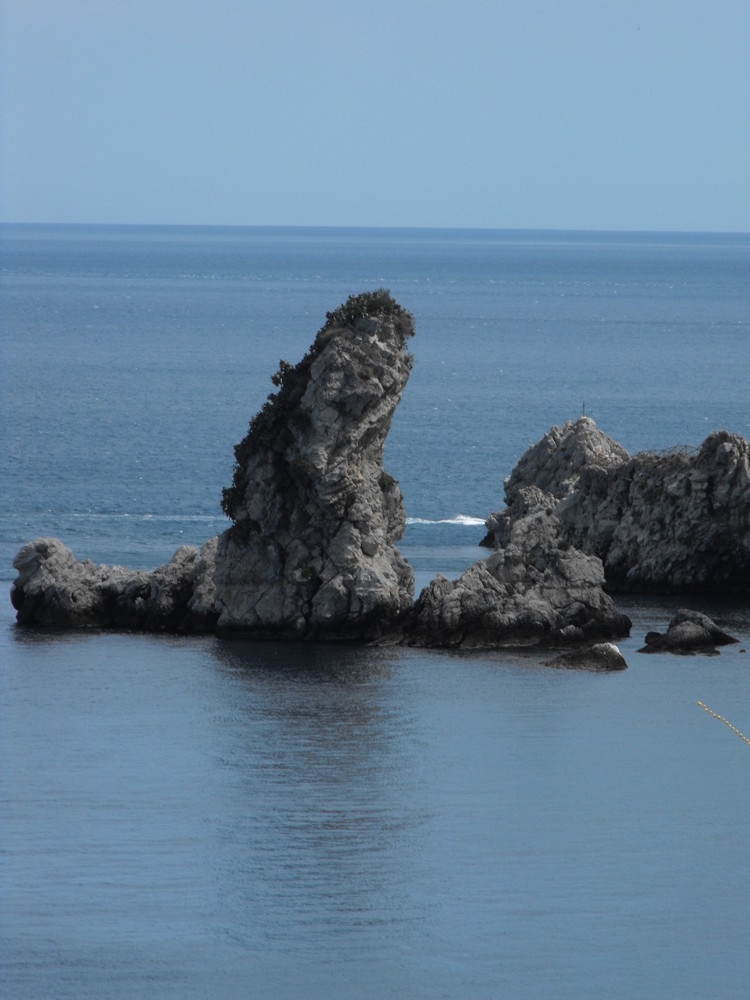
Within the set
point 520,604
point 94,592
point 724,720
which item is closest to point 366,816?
point 724,720

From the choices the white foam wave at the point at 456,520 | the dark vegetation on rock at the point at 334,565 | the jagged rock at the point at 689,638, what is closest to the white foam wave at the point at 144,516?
the white foam wave at the point at 456,520

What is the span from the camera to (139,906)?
140ft

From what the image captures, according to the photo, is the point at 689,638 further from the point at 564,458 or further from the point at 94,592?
the point at 564,458

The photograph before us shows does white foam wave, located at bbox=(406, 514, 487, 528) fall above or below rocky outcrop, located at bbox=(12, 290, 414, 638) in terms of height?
below

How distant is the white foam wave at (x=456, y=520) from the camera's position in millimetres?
93562

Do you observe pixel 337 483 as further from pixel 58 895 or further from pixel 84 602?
pixel 58 895

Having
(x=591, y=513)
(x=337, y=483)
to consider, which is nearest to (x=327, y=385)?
(x=337, y=483)

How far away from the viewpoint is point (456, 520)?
94.8m

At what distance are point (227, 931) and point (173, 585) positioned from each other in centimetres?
2845

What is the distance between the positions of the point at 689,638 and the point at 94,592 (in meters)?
23.3

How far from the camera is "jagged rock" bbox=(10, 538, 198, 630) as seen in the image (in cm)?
6906

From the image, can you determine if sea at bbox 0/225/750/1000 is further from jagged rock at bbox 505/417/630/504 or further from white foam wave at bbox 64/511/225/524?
jagged rock at bbox 505/417/630/504

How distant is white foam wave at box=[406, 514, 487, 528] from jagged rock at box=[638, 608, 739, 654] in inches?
1022

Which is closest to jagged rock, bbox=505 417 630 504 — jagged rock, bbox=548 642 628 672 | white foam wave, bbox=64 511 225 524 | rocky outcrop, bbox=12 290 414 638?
white foam wave, bbox=64 511 225 524
